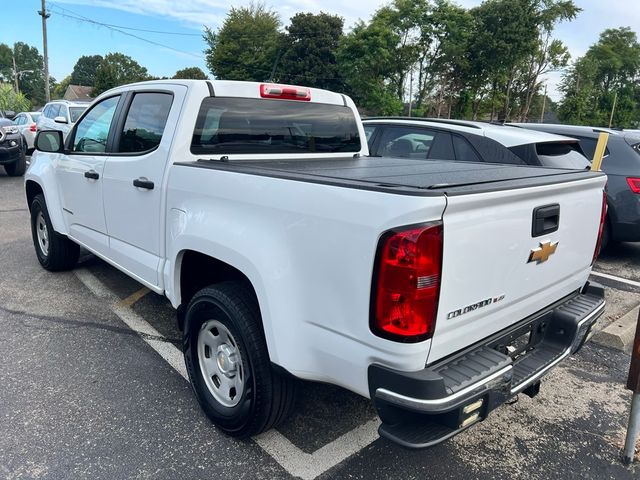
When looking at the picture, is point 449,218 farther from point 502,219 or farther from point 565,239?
point 565,239

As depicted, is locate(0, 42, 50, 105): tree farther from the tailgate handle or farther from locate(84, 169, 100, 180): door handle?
the tailgate handle

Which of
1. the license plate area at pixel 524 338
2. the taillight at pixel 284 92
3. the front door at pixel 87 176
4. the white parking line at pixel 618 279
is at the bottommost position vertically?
the white parking line at pixel 618 279

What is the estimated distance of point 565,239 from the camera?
2547mm

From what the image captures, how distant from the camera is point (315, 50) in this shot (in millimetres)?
47344

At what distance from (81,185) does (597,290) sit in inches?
159

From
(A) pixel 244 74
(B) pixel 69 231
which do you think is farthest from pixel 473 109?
(B) pixel 69 231

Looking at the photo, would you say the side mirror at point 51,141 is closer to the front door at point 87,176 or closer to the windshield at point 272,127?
the front door at point 87,176

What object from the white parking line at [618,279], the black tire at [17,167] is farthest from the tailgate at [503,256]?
the black tire at [17,167]

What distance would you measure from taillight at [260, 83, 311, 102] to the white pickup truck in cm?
1

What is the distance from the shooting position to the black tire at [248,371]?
7.89ft

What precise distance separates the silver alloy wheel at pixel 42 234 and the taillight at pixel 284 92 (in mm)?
3155

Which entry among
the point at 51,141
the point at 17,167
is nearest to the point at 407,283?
the point at 51,141

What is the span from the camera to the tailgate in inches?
75.2

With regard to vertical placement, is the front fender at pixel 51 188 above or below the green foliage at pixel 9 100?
below
